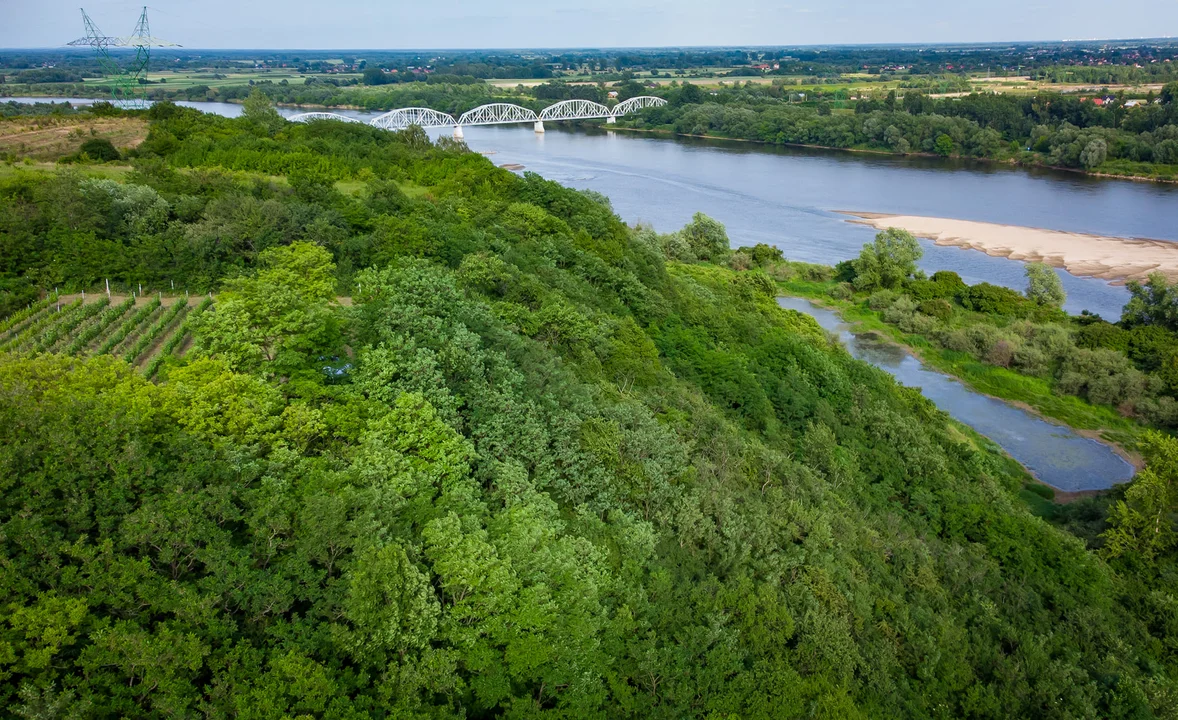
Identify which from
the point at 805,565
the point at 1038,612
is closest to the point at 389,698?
the point at 805,565

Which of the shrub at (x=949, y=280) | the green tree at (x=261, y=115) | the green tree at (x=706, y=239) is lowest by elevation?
the shrub at (x=949, y=280)

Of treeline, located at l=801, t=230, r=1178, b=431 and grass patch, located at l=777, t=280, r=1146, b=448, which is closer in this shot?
grass patch, located at l=777, t=280, r=1146, b=448

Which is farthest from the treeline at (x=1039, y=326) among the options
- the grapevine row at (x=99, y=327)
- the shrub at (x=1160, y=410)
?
the grapevine row at (x=99, y=327)

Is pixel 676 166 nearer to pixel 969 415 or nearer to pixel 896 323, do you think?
pixel 896 323

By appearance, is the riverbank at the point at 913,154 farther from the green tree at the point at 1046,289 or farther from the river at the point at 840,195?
the green tree at the point at 1046,289

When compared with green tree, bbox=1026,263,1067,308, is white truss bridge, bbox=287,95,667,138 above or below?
above

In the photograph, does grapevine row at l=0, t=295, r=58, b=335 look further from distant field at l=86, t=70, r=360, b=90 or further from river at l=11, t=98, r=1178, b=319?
distant field at l=86, t=70, r=360, b=90

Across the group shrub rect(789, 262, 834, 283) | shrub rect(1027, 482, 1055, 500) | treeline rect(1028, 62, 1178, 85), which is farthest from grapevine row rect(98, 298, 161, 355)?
treeline rect(1028, 62, 1178, 85)
